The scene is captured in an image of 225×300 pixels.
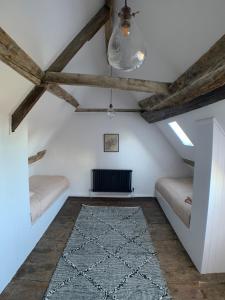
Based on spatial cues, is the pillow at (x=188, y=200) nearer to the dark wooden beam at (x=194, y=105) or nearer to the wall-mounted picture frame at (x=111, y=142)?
the dark wooden beam at (x=194, y=105)

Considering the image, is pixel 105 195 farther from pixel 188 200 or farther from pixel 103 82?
pixel 103 82

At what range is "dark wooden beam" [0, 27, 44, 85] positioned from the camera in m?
1.48

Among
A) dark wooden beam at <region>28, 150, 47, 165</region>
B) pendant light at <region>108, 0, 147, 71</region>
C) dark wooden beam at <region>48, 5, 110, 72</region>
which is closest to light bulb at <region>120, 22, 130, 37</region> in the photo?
pendant light at <region>108, 0, 147, 71</region>

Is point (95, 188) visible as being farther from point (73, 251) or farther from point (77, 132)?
point (73, 251)

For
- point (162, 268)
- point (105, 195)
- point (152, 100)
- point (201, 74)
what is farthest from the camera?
point (105, 195)

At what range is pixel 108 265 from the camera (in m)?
2.66

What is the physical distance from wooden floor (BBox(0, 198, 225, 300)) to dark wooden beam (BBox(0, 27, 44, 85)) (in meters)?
2.21

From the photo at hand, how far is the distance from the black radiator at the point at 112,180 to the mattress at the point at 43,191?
75 cm

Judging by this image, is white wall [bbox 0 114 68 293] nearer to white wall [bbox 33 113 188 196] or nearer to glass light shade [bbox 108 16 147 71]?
glass light shade [bbox 108 16 147 71]

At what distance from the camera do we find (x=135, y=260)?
2.76m

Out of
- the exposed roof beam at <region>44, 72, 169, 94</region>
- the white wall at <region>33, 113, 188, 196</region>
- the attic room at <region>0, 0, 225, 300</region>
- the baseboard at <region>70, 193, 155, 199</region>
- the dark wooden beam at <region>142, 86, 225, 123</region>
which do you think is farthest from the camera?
the baseboard at <region>70, 193, 155, 199</region>

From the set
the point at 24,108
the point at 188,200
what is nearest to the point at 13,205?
the point at 24,108

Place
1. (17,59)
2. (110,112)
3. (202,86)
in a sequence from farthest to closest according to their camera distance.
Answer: (110,112), (202,86), (17,59)

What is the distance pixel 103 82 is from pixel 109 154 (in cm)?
290
